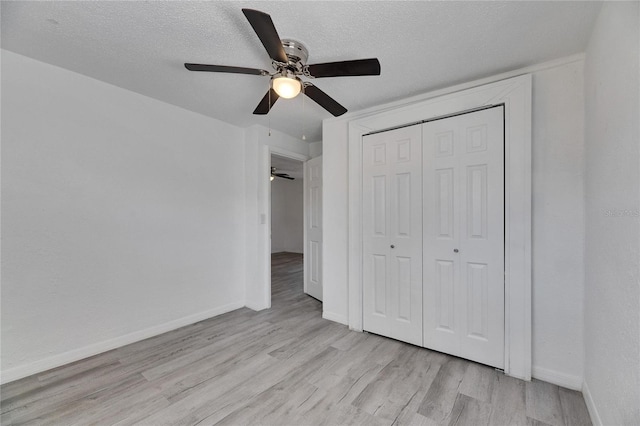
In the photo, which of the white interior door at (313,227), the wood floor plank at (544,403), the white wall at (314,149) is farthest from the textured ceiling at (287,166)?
the wood floor plank at (544,403)

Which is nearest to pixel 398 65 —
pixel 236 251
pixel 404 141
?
pixel 404 141

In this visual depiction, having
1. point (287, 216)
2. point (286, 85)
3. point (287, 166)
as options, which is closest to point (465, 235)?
point (286, 85)

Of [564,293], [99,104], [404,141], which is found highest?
[99,104]

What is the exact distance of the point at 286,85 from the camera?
1.68 m

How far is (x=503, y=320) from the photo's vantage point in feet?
6.67

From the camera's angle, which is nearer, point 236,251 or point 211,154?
point 211,154

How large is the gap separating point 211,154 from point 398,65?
2343mm

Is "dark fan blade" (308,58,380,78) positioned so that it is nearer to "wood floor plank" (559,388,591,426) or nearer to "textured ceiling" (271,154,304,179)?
"wood floor plank" (559,388,591,426)

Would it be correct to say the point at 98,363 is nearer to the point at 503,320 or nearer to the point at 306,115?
the point at 306,115

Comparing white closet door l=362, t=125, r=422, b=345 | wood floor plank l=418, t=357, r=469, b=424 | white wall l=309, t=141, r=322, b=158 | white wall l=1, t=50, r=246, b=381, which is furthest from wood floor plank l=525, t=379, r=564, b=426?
white wall l=309, t=141, r=322, b=158

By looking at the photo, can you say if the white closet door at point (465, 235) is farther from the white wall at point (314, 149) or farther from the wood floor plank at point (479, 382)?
the white wall at point (314, 149)

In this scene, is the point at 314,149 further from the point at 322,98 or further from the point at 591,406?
the point at 591,406

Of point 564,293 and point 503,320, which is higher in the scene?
point 564,293

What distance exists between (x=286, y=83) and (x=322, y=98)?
35 centimetres
